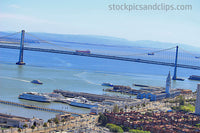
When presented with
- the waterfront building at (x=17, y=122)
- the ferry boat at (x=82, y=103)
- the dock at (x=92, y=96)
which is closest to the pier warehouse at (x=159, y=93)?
the dock at (x=92, y=96)

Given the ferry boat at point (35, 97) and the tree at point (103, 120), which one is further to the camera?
the ferry boat at point (35, 97)

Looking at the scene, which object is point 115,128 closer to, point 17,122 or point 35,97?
point 17,122

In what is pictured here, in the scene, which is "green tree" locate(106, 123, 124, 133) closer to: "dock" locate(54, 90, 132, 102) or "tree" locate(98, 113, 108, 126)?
"tree" locate(98, 113, 108, 126)

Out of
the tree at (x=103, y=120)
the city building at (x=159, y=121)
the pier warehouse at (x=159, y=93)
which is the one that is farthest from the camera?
the pier warehouse at (x=159, y=93)

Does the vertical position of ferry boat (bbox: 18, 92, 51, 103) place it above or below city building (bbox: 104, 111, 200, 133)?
above

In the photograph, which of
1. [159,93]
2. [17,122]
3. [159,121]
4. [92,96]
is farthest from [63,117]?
[159,93]

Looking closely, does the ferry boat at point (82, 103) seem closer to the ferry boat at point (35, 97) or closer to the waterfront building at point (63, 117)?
the ferry boat at point (35, 97)

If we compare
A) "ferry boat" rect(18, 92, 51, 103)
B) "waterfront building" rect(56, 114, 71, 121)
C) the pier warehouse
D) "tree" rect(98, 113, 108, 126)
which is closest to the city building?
"tree" rect(98, 113, 108, 126)

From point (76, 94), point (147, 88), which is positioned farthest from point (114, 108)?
point (147, 88)

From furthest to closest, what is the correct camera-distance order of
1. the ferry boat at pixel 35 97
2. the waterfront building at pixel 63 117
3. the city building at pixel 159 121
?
the ferry boat at pixel 35 97
the waterfront building at pixel 63 117
the city building at pixel 159 121

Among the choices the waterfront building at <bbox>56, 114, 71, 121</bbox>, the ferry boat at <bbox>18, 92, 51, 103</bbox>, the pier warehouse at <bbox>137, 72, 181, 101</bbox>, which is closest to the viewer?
the waterfront building at <bbox>56, 114, 71, 121</bbox>

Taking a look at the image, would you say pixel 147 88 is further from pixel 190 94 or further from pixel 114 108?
pixel 114 108
